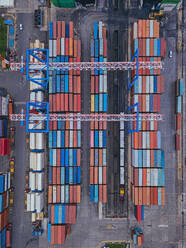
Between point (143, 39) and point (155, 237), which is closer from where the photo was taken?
point (143, 39)

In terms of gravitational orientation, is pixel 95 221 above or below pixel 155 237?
above

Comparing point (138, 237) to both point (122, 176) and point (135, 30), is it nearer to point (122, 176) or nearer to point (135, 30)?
point (122, 176)

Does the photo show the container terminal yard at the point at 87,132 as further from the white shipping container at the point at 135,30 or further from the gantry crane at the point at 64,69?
the gantry crane at the point at 64,69

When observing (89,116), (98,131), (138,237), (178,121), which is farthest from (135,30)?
(138,237)

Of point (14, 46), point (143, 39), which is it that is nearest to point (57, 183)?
point (14, 46)

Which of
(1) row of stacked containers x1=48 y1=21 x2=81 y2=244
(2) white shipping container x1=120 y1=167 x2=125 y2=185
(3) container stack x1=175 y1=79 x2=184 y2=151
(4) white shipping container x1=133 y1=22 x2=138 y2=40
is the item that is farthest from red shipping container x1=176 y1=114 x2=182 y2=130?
(1) row of stacked containers x1=48 y1=21 x2=81 y2=244

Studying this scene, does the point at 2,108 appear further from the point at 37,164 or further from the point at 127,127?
the point at 127,127

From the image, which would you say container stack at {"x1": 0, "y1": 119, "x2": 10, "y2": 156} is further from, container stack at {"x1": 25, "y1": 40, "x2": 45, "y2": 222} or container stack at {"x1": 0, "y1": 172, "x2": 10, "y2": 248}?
container stack at {"x1": 25, "y1": 40, "x2": 45, "y2": 222}

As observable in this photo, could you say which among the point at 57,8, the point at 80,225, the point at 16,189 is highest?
the point at 57,8
